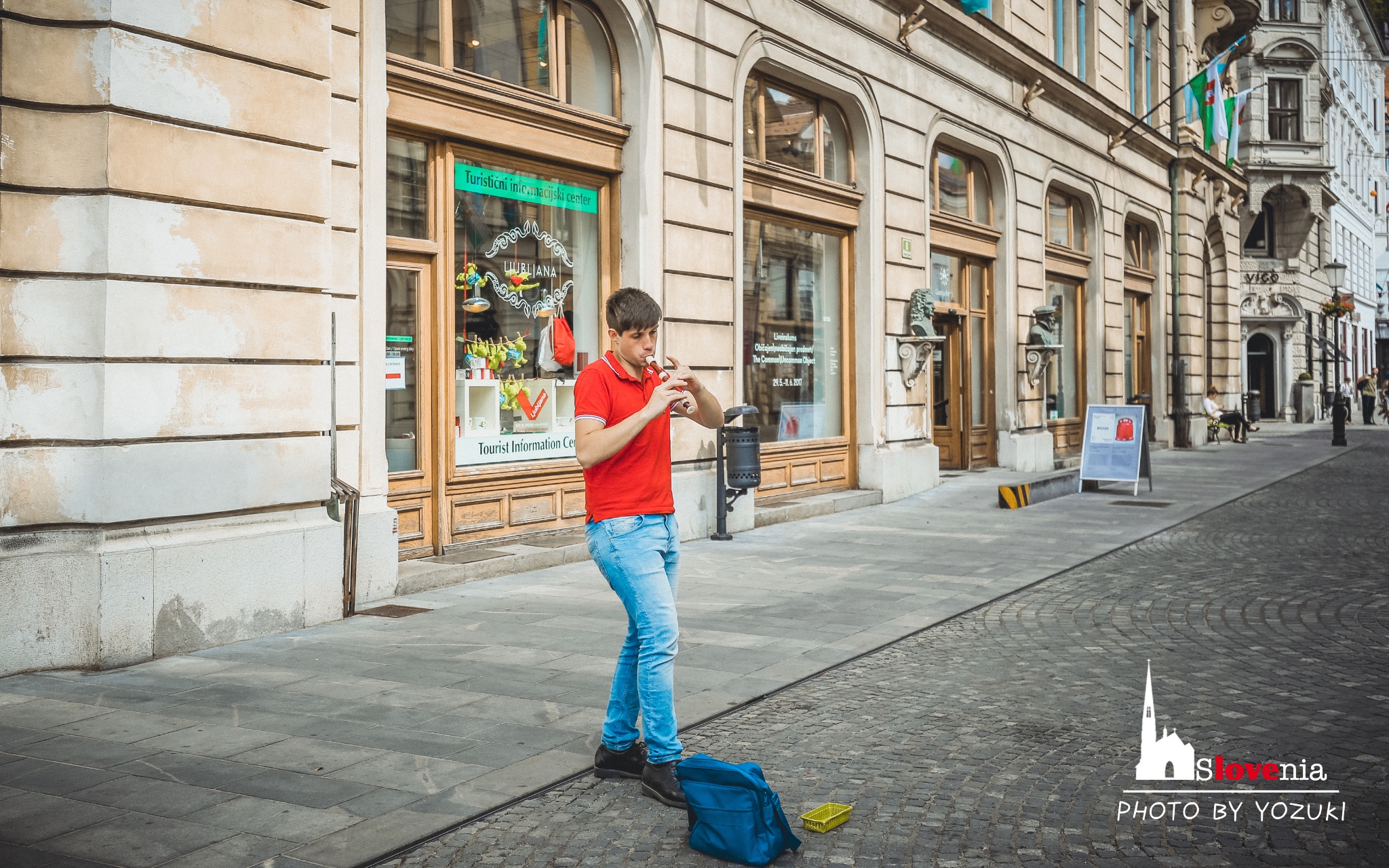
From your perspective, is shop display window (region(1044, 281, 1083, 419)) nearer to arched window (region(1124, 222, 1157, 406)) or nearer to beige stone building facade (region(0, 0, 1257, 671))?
beige stone building facade (region(0, 0, 1257, 671))

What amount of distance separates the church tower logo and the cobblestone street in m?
0.07

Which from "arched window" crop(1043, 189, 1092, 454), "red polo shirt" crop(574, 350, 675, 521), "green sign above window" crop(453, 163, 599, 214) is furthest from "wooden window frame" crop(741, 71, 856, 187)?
"red polo shirt" crop(574, 350, 675, 521)

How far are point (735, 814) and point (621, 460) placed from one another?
1429 mm

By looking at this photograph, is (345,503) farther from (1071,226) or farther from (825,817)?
(1071,226)

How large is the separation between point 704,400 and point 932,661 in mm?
3071

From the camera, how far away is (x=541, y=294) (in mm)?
11281

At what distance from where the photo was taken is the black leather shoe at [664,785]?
452 centimetres

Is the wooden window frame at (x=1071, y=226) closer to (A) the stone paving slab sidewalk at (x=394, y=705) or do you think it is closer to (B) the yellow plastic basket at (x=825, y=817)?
(A) the stone paving slab sidewalk at (x=394, y=705)

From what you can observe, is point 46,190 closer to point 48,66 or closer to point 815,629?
point 48,66

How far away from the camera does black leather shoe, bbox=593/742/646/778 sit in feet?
15.9

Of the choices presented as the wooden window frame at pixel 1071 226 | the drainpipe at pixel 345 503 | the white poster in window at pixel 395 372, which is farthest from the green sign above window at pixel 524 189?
the wooden window frame at pixel 1071 226

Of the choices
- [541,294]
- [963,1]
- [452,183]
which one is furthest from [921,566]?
[963,1]

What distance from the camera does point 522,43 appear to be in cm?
1106

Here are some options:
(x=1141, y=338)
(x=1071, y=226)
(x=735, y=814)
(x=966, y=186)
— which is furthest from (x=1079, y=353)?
(x=735, y=814)
